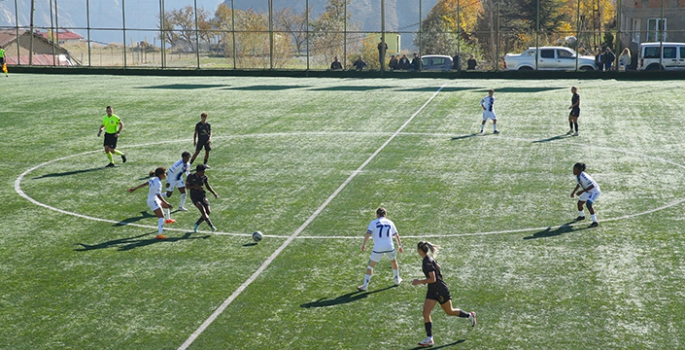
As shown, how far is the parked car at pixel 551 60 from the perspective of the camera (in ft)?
182

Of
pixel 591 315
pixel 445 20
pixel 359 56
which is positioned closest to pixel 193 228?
pixel 591 315

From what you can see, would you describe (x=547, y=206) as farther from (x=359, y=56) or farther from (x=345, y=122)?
(x=359, y=56)

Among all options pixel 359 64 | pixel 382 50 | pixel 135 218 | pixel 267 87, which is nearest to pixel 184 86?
pixel 267 87

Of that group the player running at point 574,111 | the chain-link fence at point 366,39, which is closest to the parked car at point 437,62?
the chain-link fence at point 366,39

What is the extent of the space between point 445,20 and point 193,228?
208 ft

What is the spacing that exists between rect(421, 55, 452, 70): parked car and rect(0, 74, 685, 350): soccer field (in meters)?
16.4

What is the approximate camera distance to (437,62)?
197ft

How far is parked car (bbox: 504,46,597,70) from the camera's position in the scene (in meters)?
55.3

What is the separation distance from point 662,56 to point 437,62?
51.0 feet

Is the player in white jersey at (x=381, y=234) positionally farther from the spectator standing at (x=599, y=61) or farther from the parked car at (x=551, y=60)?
the parked car at (x=551, y=60)

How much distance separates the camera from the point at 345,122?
39.8 meters

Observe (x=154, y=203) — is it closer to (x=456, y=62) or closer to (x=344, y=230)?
(x=344, y=230)

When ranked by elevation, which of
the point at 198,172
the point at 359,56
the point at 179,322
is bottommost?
the point at 179,322

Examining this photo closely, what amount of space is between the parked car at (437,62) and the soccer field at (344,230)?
16.4 metres
